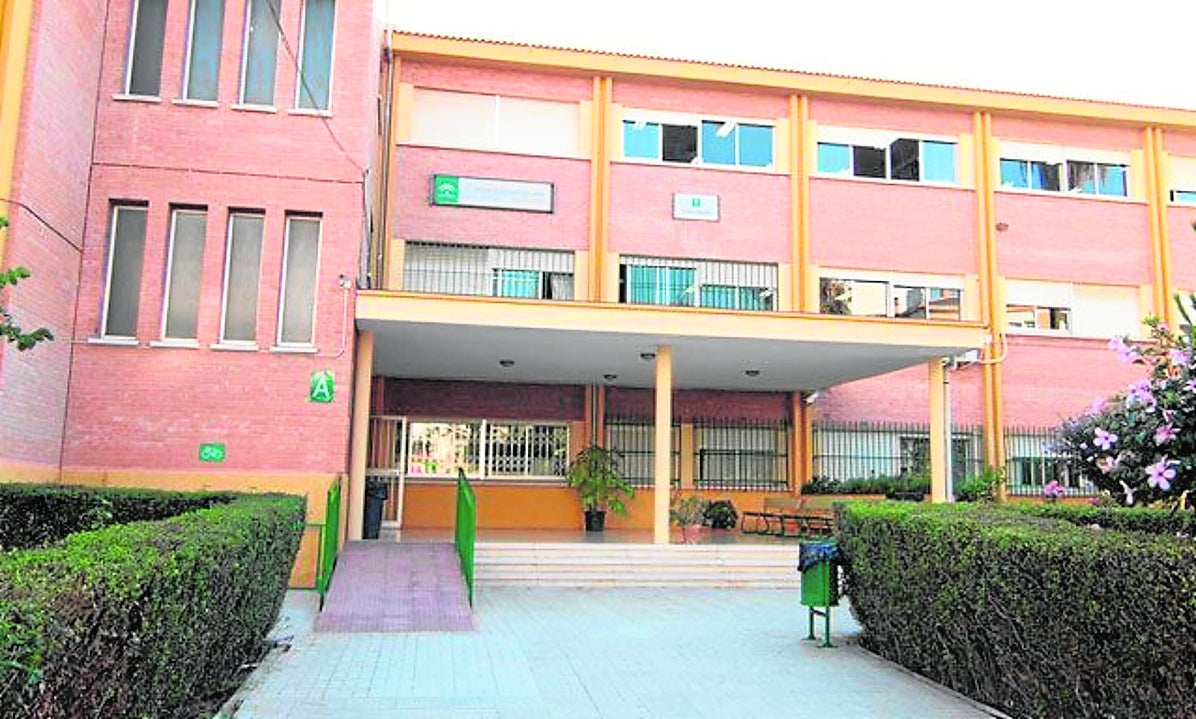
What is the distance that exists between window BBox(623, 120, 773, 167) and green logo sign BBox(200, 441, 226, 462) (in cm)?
1090

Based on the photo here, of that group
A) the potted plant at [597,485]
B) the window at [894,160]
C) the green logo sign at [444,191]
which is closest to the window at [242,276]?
the green logo sign at [444,191]

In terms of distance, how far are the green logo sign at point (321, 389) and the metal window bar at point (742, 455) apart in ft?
30.8

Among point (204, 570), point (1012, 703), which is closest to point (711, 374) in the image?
point (1012, 703)

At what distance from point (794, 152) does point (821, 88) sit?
1541 mm

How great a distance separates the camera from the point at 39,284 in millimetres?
11727

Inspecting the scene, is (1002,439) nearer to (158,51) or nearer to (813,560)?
(813,560)

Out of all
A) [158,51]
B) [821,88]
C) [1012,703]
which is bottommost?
[1012,703]

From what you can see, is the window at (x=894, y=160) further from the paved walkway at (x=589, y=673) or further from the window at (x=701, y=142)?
the paved walkway at (x=589, y=673)

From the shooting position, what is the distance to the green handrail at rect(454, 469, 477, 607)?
38.2 ft

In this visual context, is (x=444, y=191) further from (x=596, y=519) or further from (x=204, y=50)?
(x=596, y=519)

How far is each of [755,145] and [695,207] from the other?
6.83ft

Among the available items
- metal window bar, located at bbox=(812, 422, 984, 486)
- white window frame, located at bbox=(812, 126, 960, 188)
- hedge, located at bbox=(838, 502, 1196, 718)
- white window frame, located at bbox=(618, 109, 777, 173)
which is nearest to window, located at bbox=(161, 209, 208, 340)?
hedge, located at bbox=(838, 502, 1196, 718)

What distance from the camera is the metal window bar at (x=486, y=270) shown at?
768 inches

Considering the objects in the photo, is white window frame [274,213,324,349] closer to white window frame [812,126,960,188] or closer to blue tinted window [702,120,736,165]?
blue tinted window [702,120,736,165]
